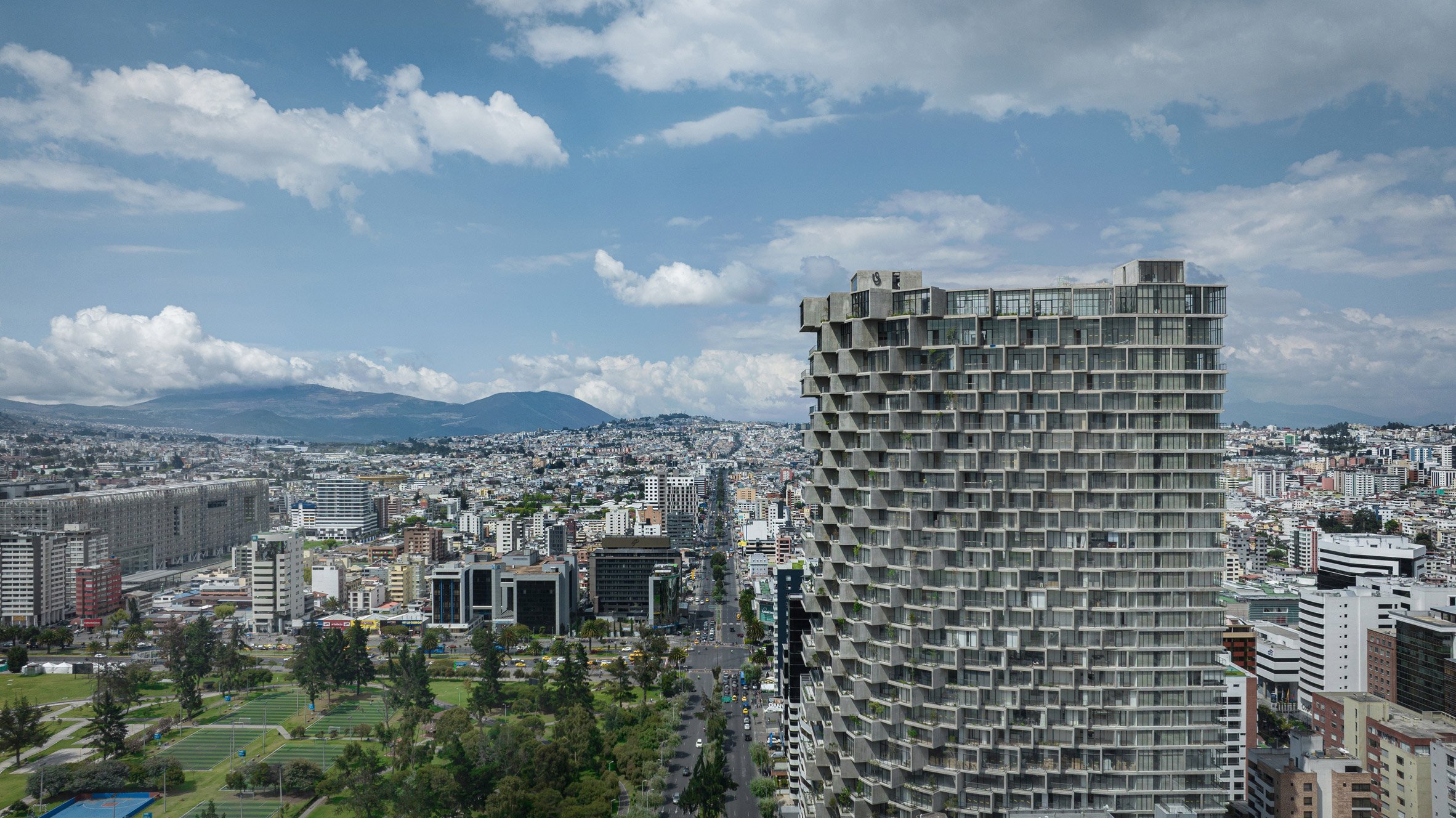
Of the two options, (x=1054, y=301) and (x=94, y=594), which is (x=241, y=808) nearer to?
(x=1054, y=301)

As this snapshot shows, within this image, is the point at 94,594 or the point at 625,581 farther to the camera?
the point at 94,594

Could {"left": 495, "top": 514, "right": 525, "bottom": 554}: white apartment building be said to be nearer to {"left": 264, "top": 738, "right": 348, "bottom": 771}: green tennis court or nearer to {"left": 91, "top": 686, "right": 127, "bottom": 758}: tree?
{"left": 264, "top": 738, "right": 348, "bottom": 771}: green tennis court

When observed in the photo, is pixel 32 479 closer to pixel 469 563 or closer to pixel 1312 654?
pixel 469 563

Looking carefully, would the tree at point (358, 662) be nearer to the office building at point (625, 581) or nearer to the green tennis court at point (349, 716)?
the green tennis court at point (349, 716)

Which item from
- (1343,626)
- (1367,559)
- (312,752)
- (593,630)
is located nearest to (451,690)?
(312,752)

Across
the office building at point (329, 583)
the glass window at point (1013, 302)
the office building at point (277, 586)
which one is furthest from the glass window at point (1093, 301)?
the office building at point (329, 583)

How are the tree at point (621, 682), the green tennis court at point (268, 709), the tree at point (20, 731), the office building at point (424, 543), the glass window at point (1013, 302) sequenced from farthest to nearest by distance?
the office building at point (424, 543), the tree at point (621, 682), the green tennis court at point (268, 709), the tree at point (20, 731), the glass window at point (1013, 302)
